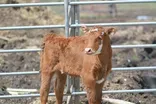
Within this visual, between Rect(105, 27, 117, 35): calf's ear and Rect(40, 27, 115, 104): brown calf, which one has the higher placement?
Rect(105, 27, 117, 35): calf's ear

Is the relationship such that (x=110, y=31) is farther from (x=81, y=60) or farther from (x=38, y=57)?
(x=38, y=57)

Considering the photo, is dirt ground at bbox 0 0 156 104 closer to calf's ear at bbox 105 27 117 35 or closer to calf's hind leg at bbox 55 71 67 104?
calf's hind leg at bbox 55 71 67 104

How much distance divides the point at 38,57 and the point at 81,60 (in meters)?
5.73

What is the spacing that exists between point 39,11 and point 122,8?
1274cm

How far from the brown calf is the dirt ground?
48.7 inches

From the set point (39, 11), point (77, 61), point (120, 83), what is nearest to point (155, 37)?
point (39, 11)

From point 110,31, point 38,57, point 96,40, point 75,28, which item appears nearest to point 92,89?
point 96,40

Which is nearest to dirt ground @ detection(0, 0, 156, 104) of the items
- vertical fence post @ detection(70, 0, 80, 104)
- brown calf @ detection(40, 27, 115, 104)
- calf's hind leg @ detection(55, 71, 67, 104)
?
vertical fence post @ detection(70, 0, 80, 104)

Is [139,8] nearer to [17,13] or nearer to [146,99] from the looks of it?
[17,13]

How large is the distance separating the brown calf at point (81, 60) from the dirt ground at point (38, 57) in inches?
48.7

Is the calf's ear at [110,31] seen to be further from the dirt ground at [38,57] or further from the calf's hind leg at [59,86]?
the dirt ground at [38,57]

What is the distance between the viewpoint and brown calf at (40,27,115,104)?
6355mm

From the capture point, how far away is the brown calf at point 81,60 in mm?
6355

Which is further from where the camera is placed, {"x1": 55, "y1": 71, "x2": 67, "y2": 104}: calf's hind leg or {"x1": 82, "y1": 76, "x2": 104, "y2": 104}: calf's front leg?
{"x1": 55, "y1": 71, "x2": 67, "y2": 104}: calf's hind leg
